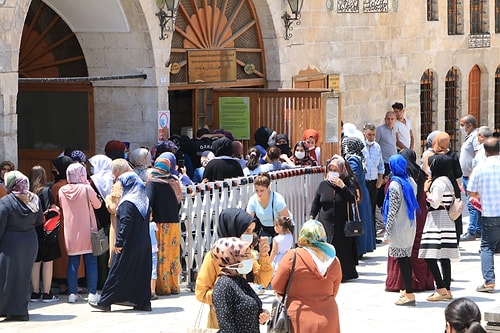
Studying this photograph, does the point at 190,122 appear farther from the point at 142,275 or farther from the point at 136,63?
the point at 142,275

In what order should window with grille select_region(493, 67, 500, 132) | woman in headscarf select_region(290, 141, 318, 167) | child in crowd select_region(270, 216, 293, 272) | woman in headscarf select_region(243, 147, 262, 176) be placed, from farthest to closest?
window with grille select_region(493, 67, 500, 132) → woman in headscarf select_region(290, 141, 318, 167) → woman in headscarf select_region(243, 147, 262, 176) → child in crowd select_region(270, 216, 293, 272)

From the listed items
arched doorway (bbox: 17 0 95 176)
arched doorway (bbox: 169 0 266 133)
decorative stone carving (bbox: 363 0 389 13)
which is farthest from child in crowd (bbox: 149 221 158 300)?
decorative stone carving (bbox: 363 0 389 13)

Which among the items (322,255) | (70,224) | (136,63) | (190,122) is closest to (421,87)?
(190,122)

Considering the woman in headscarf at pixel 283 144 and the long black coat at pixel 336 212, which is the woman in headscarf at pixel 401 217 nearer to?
the long black coat at pixel 336 212

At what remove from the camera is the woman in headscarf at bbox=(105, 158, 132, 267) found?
11023 mm

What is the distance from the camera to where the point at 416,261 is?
39.2 feet

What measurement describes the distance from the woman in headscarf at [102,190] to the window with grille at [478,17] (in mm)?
14116

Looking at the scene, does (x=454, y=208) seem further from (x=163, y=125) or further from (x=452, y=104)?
(x=452, y=104)

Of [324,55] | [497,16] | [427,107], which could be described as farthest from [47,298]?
[497,16]

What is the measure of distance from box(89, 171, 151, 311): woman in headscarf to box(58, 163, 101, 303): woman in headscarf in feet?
1.53

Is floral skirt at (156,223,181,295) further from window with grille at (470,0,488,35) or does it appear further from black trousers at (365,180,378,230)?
window with grille at (470,0,488,35)

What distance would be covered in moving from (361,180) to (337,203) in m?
1.54

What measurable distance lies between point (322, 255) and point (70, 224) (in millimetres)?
4029

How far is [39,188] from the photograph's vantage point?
1127cm
